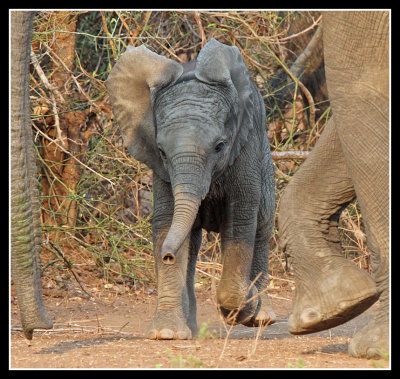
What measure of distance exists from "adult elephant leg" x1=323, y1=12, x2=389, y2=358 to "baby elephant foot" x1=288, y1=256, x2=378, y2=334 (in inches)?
2.8

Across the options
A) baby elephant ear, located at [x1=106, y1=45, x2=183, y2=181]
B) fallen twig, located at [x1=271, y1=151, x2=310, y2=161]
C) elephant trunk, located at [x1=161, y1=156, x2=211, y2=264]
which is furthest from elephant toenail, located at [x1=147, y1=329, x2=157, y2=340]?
fallen twig, located at [x1=271, y1=151, x2=310, y2=161]

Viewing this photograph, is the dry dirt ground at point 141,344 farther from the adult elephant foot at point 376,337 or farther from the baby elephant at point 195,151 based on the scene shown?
the baby elephant at point 195,151

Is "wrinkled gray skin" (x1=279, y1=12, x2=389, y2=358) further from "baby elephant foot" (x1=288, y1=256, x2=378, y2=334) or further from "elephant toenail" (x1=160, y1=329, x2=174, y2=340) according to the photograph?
"elephant toenail" (x1=160, y1=329, x2=174, y2=340)

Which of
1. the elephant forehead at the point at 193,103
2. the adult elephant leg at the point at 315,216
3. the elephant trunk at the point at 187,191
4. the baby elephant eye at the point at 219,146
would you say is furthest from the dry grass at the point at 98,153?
the adult elephant leg at the point at 315,216

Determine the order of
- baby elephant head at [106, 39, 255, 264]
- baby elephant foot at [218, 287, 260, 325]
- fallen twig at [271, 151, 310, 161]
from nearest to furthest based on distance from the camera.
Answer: baby elephant head at [106, 39, 255, 264] → baby elephant foot at [218, 287, 260, 325] → fallen twig at [271, 151, 310, 161]

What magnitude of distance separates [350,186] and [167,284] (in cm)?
155

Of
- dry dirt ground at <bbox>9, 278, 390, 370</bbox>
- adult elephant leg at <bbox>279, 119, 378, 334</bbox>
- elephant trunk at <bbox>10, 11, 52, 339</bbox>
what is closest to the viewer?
elephant trunk at <bbox>10, 11, 52, 339</bbox>

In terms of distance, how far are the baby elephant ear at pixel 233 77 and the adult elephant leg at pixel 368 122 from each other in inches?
63.1

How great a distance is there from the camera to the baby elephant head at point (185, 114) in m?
4.71

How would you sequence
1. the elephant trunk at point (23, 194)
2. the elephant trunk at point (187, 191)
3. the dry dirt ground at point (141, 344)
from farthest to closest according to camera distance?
the elephant trunk at point (187, 191) → the dry dirt ground at point (141, 344) → the elephant trunk at point (23, 194)

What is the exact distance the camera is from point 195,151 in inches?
187

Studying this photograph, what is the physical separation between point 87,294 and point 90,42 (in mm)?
2319

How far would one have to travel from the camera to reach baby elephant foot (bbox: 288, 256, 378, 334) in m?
3.51

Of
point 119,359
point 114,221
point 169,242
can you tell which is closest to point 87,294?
point 114,221
